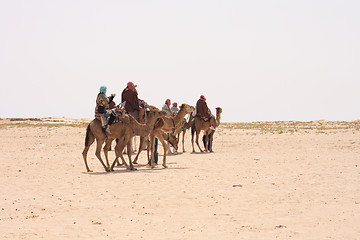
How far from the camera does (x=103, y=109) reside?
15.8 m

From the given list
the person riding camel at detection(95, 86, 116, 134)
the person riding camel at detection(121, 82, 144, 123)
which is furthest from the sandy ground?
the person riding camel at detection(121, 82, 144, 123)

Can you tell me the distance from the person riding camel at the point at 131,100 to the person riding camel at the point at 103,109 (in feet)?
3.39

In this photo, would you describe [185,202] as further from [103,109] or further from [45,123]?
[45,123]

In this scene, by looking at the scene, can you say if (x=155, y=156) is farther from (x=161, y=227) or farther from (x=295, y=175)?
(x=161, y=227)

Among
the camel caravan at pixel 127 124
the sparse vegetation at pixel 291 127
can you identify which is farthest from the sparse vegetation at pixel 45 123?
the camel caravan at pixel 127 124

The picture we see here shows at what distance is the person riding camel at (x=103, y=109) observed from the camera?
15.8 meters

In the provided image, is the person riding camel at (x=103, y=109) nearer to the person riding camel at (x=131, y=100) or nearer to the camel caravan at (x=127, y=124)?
the camel caravan at (x=127, y=124)

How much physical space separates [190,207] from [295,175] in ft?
18.3

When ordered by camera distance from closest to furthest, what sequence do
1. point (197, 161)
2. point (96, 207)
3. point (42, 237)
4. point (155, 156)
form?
point (42, 237)
point (96, 207)
point (155, 156)
point (197, 161)

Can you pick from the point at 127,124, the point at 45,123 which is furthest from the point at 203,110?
the point at 45,123

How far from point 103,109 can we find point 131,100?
53.9 inches

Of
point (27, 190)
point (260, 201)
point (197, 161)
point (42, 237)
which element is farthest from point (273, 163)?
point (42, 237)

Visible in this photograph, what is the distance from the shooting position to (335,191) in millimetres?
12109

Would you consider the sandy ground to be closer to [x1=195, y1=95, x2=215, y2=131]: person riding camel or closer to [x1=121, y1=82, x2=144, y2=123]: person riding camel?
[x1=121, y1=82, x2=144, y2=123]: person riding camel
